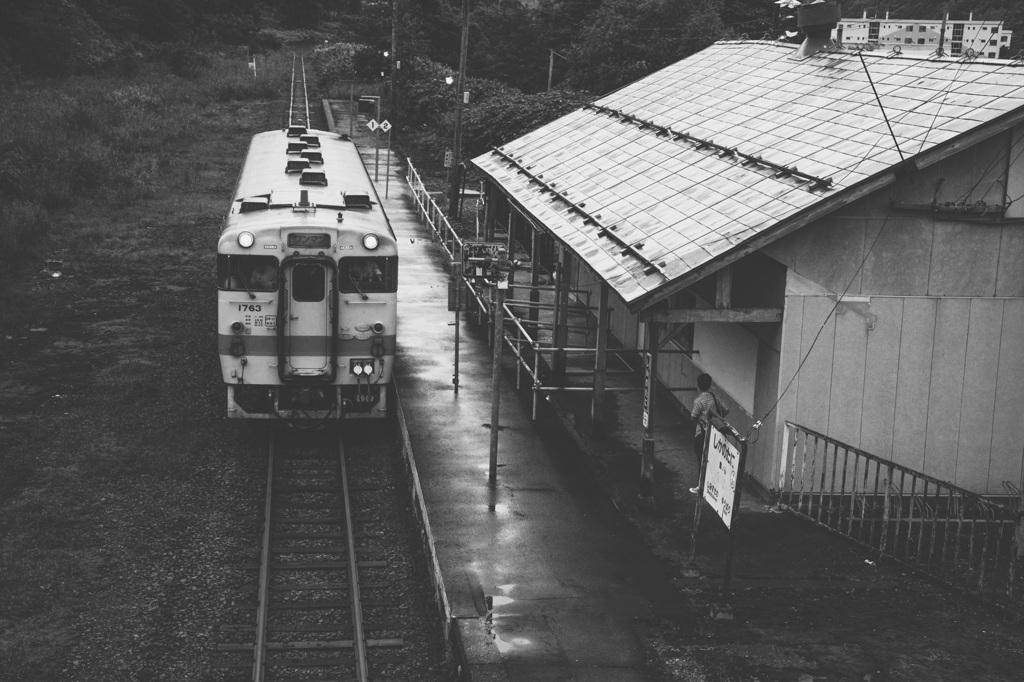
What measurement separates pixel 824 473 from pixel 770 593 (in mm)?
2079

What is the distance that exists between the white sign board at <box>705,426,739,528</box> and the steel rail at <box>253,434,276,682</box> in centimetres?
452

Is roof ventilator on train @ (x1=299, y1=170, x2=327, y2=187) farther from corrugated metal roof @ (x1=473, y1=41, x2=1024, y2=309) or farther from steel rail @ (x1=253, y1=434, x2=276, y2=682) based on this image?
steel rail @ (x1=253, y1=434, x2=276, y2=682)

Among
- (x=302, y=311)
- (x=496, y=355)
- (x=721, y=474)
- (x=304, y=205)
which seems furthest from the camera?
(x=304, y=205)

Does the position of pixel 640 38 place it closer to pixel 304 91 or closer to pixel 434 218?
pixel 434 218

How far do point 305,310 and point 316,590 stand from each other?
4.63m

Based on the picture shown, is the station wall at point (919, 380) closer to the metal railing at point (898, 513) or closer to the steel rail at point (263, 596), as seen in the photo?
the metal railing at point (898, 513)

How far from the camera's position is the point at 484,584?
440 inches

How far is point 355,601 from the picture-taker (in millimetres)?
11000

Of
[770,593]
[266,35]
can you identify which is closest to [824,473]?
[770,593]

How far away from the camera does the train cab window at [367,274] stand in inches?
589

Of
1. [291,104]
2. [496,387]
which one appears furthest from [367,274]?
[291,104]

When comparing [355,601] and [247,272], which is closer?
[355,601]

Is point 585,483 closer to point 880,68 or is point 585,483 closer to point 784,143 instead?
point 784,143

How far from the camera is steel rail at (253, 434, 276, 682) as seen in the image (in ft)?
31.9
